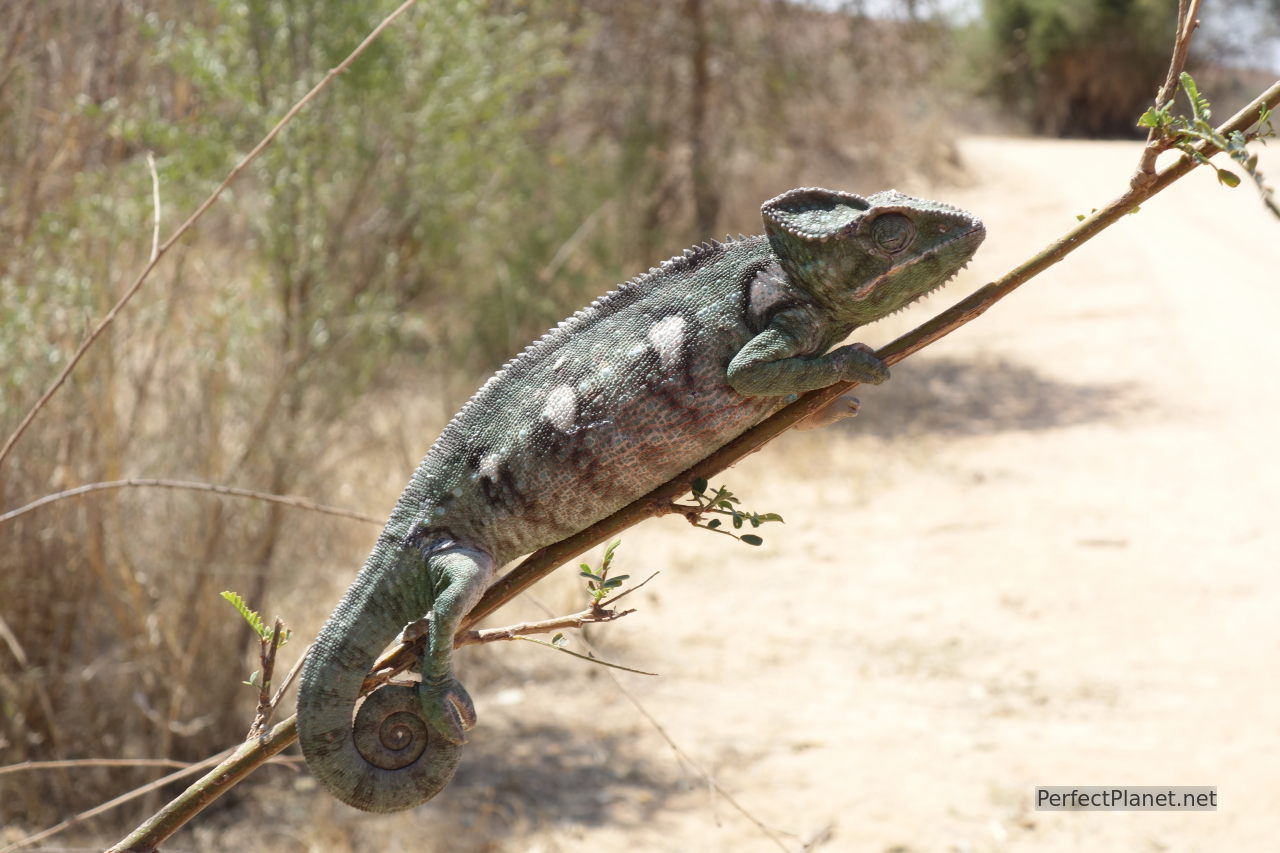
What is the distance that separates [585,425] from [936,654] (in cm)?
517

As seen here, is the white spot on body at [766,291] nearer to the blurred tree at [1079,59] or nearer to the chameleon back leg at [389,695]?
the chameleon back leg at [389,695]

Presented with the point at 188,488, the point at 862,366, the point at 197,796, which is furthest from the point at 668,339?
the point at 197,796

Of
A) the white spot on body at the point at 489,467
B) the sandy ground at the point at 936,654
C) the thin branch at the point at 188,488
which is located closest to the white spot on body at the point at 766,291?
the white spot on body at the point at 489,467

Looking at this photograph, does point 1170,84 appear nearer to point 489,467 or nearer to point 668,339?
point 668,339

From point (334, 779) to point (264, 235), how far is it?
145 inches

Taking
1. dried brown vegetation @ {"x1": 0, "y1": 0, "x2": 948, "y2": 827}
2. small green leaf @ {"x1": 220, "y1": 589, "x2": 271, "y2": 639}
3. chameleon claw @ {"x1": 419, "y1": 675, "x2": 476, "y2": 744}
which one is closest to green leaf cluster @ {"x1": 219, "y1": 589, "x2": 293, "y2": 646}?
small green leaf @ {"x1": 220, "y1": 589, "x2": 271, "y2": 639}

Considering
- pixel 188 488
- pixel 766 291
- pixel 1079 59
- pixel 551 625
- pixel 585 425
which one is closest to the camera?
pixel 551 625

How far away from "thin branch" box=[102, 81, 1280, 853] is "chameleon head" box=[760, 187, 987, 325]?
0.16 metres

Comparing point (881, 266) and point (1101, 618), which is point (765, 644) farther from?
point (881, 266)

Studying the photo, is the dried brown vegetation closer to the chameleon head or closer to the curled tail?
the curled tail

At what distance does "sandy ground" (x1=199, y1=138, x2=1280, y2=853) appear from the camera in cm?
495

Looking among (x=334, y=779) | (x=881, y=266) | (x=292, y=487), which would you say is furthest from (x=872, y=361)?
(x=292, y=487)

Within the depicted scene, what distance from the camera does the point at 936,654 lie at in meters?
6.59

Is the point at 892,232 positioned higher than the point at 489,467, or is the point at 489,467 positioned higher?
the point at 892,232
